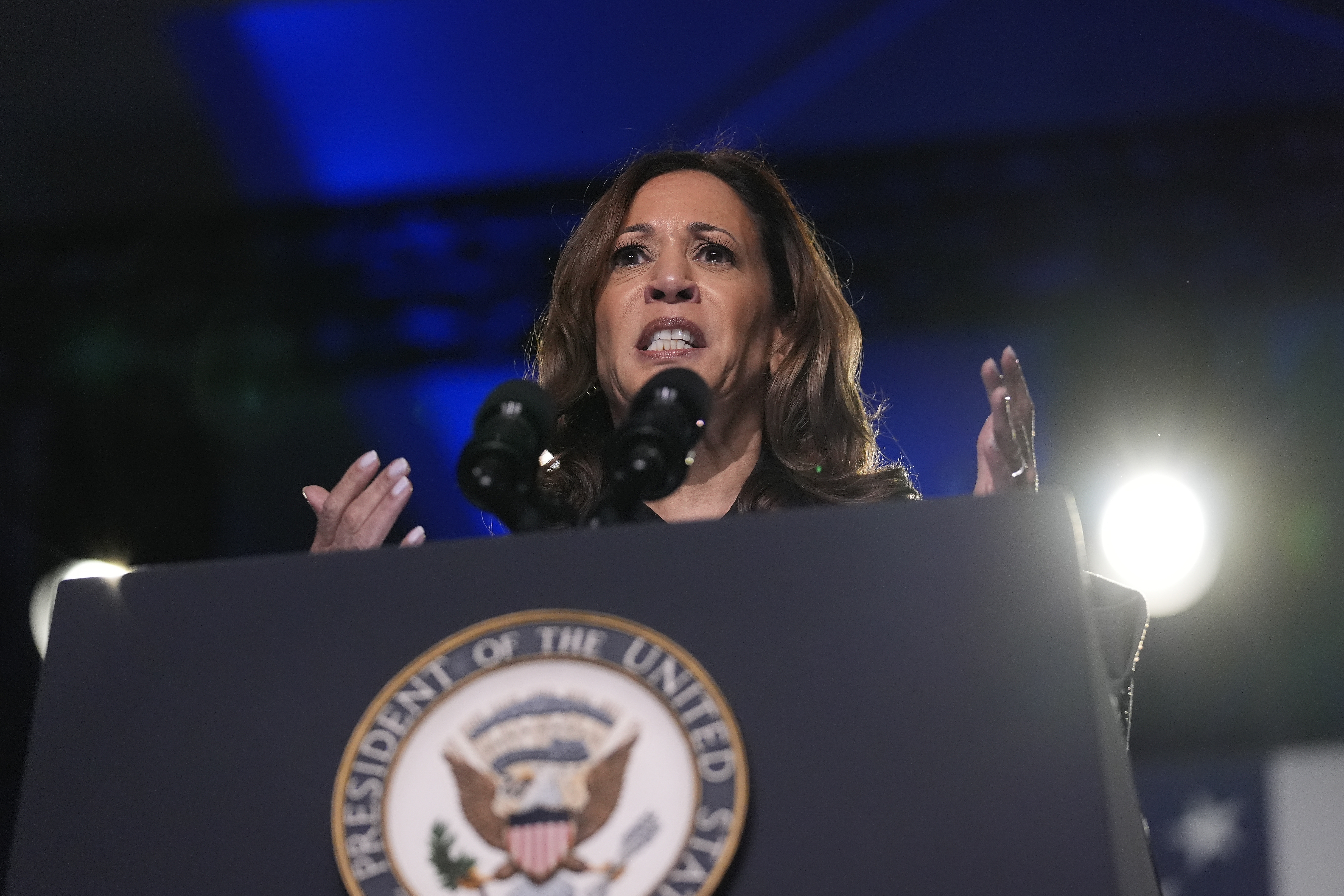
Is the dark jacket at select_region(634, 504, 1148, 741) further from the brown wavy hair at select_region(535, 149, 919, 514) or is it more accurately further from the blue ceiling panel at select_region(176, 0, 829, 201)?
the blue ceiling panel at select_region(176, 0, 829, 201)

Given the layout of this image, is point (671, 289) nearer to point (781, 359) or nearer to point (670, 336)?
point (670, 336)

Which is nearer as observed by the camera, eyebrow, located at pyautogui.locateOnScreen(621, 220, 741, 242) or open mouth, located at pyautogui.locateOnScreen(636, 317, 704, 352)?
open mouth, located at pyautogui.locateOnScreen(636, 317, 704, 352)

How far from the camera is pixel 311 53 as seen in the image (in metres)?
3.55

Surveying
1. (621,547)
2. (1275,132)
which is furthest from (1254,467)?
(621,547)

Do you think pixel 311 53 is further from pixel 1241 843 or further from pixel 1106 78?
pixel 1241 843

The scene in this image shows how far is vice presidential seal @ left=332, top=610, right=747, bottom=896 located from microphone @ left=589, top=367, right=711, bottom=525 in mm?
177

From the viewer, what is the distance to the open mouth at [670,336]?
1.92 m

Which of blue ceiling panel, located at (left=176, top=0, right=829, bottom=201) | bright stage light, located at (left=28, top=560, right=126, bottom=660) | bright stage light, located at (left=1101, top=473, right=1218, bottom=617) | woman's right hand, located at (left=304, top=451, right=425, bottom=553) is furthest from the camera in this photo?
bright stage light, located at (left=28, top=560, right=126, bottom=660)

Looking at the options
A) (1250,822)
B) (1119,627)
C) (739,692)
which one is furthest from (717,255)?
(1250,822)

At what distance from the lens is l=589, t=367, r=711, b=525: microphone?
101cm

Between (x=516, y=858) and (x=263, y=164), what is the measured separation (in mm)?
3313

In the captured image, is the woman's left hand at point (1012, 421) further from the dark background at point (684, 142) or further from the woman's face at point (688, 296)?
the dark background at point (684, 142)

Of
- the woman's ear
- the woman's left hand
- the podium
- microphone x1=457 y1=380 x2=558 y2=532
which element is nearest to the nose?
the woman's ear

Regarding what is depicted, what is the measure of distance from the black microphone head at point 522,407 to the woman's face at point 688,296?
764 mm
